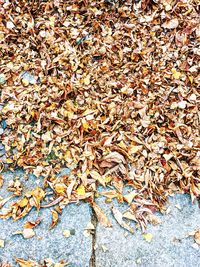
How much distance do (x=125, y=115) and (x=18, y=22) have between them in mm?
1304

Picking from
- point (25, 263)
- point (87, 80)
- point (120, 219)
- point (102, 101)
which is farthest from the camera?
point (87, 80)

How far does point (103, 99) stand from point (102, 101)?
0.02 metres

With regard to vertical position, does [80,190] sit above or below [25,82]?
below

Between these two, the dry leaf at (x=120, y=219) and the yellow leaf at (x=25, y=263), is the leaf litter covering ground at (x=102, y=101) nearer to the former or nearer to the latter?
the dry leaf at (x=120, y=219)

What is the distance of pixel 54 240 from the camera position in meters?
2.57

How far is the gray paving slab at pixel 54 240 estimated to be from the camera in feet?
8.25

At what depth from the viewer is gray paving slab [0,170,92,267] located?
2.51 meters

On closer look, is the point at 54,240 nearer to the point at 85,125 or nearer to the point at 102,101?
the point at 85,125

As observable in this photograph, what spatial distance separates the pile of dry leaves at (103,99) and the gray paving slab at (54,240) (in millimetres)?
63

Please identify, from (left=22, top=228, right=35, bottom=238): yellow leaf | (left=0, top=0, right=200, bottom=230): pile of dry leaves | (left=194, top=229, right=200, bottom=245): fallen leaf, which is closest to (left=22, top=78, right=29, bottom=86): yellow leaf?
(left=0, top=0, right=200, bottom=230): pile of dry leaves

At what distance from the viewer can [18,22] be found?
11.3 ft

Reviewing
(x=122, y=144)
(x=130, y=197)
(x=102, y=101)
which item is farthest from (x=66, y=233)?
(x=102, y=101)

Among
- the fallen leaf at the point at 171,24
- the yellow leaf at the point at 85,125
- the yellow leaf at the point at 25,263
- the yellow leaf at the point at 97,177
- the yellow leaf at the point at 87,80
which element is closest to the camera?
the yellow leaf at the point at 25,263

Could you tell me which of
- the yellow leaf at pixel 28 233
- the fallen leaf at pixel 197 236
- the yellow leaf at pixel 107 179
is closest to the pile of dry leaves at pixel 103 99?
the yellow leaf at pixel 107 179
